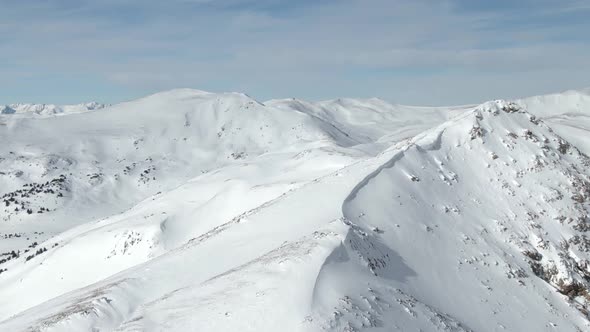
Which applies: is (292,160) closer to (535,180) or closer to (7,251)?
Result: (535,180)

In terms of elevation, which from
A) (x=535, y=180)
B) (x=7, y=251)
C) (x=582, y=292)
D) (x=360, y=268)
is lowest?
(x=7, y=251)

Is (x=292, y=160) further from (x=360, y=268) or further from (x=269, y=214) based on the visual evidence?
(x=360, y=268)

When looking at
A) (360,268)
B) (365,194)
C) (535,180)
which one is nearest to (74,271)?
(365,194)

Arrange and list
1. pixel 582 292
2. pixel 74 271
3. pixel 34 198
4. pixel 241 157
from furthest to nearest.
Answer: pixel 241 157 → pixel 34 198 → pixel 74 271 → pixel 582 292

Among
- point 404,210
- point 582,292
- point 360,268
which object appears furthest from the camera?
point 404,210

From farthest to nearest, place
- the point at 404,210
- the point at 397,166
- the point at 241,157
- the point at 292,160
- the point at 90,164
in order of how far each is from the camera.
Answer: the point at 241,157 < the point at 90,164 < the point at 292,160 < the point at 397,166 < the point at 404,210

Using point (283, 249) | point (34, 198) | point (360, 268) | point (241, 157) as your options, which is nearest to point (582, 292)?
point (360, 268)

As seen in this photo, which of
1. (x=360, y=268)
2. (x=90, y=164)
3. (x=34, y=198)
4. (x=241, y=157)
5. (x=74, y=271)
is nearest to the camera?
(x=360, y=268)

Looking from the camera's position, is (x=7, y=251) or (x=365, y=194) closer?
(x=365, y=194)

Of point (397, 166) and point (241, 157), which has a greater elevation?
point (397, 166)
